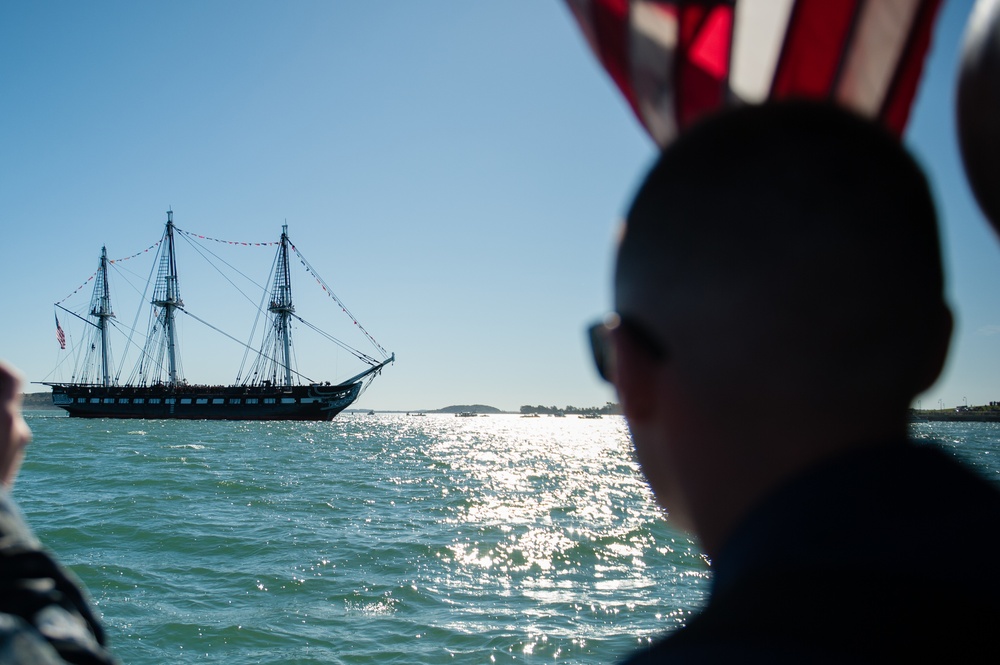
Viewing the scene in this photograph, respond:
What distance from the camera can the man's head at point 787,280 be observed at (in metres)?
0.72

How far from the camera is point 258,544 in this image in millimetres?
10039

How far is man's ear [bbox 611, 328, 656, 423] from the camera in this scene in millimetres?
836

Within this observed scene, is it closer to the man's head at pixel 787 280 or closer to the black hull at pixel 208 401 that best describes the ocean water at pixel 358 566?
the man's head at pixel 787 280

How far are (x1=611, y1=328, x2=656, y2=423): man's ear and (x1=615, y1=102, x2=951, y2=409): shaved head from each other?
1.6 inches

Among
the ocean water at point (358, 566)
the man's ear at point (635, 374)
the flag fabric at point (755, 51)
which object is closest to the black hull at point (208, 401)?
the ocean water at point (358, 566)

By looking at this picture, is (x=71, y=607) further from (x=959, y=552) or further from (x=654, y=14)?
(x=654, y=14)

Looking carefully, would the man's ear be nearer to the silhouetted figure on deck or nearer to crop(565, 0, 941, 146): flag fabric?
the silhouetted figure on deck

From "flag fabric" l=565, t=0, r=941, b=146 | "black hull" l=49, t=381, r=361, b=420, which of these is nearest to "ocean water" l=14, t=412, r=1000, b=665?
"flag fabric" l=565, t=0, r=941, b=146

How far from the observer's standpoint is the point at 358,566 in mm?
8984

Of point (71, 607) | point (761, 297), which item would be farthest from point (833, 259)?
point (71, 607)

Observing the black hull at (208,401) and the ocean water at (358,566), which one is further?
the black hull at (208,401)

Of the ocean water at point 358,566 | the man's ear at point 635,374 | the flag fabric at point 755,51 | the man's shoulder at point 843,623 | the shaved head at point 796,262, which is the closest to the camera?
the man's shoulder at point 843,623

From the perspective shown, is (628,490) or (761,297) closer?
(761,297)

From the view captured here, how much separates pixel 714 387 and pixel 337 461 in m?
25.9
